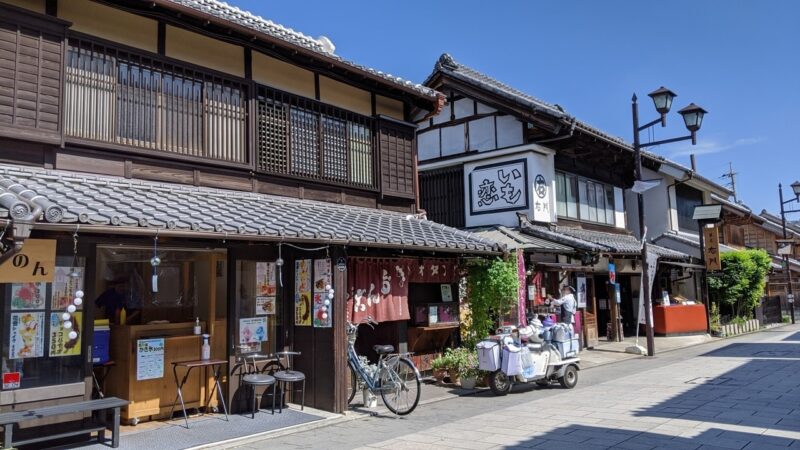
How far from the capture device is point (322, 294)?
9859 millimetres

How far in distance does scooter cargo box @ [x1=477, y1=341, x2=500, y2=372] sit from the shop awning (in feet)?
18.8

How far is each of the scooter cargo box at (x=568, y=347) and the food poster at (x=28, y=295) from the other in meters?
9.45

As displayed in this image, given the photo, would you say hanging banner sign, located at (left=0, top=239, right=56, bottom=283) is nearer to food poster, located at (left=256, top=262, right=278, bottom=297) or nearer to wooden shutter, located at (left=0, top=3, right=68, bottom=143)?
wooden shutter, located at (left=0, top=3, right=68, bottom=143)

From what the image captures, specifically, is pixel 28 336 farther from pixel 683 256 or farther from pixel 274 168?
pixel 683 256

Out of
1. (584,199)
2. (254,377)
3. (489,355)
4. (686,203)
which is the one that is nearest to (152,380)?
(254,377)

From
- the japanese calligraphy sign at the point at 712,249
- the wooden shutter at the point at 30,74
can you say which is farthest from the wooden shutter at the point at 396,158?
the japanese calligraphy sign at the point at 712,249

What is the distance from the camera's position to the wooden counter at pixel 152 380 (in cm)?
889

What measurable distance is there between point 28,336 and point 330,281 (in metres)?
4.32

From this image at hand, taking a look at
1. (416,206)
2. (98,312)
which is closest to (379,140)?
(416,206)

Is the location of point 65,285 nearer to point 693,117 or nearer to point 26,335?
point 26,335

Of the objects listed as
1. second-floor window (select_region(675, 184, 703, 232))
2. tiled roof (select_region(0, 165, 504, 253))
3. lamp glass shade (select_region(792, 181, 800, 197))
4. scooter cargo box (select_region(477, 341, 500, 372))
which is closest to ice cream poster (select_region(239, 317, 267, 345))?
tiled roof (select_region(0, 165, 504, 253))

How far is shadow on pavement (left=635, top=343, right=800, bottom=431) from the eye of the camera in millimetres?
8875

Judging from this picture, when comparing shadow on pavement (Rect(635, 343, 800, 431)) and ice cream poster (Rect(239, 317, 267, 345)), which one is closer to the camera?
shadow on pavement (Rect(635, 343, 800, 431))

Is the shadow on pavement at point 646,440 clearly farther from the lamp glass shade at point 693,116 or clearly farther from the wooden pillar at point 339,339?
the lamp glass shade at point 693,116
